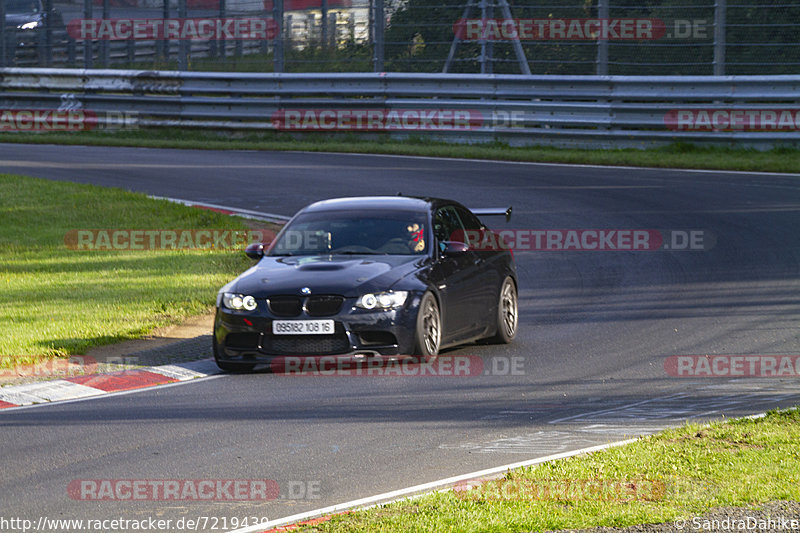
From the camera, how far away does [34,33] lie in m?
31.4

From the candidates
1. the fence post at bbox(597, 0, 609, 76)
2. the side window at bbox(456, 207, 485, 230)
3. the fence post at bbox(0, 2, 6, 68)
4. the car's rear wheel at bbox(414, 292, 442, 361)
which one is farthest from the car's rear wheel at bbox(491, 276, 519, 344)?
the fence post at bbox(0, 2, 6, 68)

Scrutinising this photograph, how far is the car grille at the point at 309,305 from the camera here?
33.8 ft

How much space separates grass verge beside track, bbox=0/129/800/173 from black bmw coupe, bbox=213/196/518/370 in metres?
11.1

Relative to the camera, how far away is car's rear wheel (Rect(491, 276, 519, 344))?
11734 mm

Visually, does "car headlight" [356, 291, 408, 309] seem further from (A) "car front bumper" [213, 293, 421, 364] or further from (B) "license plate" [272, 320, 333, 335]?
(B) "license plate" [272, 320, 333, 335]

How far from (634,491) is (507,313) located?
5591mm

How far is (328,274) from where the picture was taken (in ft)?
34.9

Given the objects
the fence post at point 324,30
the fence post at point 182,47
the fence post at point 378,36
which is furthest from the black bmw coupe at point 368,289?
the fence post at point 182,47

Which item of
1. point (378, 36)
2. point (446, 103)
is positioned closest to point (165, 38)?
point (378, 36)

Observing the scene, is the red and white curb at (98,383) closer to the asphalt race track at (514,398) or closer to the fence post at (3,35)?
the asphalt race track at (514,398)

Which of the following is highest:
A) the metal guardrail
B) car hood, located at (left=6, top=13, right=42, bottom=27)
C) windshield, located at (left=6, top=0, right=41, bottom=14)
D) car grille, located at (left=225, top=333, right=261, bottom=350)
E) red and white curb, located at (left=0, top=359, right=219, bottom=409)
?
windshield, located at (left=6, top=0, right=41, bottom=14)

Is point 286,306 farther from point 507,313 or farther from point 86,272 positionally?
point 86,272

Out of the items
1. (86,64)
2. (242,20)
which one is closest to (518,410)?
(242,20)

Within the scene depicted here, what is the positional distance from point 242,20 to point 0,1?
759 centimetres
